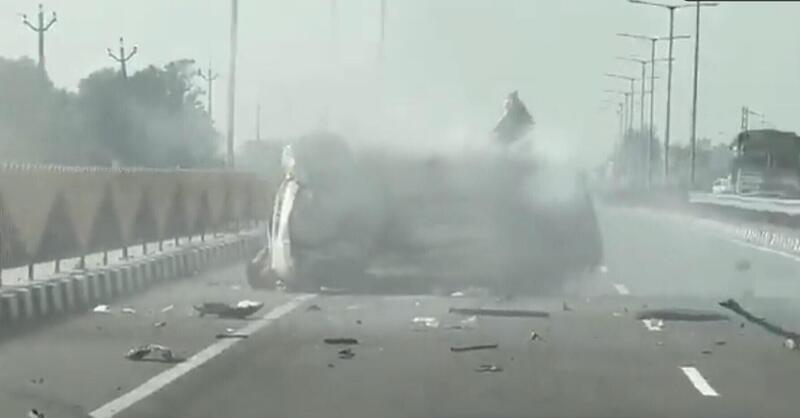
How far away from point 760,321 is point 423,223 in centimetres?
486

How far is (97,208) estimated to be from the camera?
2769cm

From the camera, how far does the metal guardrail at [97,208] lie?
2288 cm

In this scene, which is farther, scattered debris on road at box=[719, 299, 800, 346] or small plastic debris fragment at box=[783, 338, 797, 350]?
scattered debris on road at box=[719, 299, 800, 346]

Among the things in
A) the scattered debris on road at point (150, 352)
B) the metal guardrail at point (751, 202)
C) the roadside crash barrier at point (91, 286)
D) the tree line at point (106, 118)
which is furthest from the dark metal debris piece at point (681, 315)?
the tree line at point (106, 118)

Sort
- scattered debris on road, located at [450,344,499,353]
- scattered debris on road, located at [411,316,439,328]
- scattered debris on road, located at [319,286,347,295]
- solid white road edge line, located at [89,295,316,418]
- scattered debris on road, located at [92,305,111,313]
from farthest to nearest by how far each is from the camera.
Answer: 1. scattered debris on road, located at [319,286,347,295]
2. scattered debris on road, located at [92,305,111,313]
3. scattered debris on road, located at [411,316,439,328]
4. scattered debris on road, located at [450,344,499,353]
5. solid white road edge line, located at [89,295,316,418]

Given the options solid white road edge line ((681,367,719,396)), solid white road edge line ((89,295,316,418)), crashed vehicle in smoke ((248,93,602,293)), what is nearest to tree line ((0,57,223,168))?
crashed vehicle in smoke ((248,93,602,293))

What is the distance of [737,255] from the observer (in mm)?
37812

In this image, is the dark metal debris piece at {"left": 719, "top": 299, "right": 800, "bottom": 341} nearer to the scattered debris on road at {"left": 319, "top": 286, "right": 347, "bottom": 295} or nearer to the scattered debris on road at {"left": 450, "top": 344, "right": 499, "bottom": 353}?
the scattered debris on road at {"left": 450, "top": 344, "right": 499, "bottom": 353}

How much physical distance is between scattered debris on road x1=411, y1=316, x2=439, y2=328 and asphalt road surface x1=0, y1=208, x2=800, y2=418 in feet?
0.31

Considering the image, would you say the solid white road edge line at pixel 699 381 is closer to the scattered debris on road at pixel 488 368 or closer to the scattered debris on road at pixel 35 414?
the scattered debris on road at pixel 488 368

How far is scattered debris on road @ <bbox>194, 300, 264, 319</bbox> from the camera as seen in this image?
19234mm

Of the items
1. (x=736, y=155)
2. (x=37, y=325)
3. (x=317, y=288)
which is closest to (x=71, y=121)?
(x=736, y=155)

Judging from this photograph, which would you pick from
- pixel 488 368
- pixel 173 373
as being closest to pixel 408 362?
pixel 488 368

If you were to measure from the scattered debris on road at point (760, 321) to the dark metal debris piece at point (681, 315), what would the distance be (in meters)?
0.29
